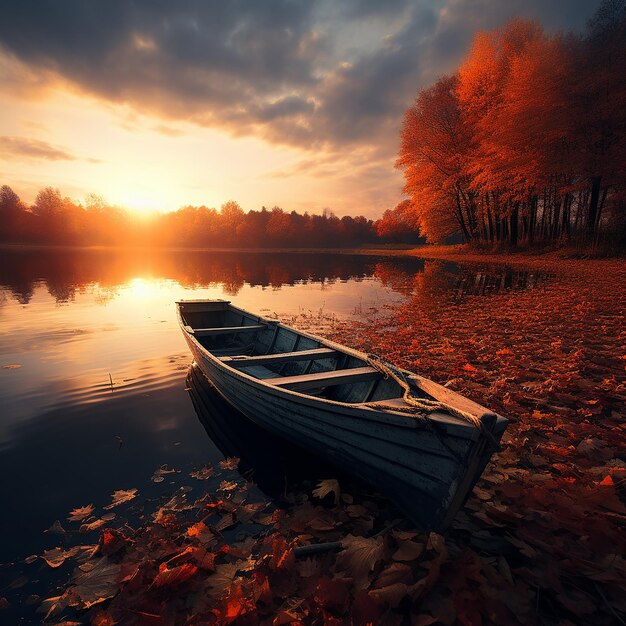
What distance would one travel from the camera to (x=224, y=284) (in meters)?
26.2

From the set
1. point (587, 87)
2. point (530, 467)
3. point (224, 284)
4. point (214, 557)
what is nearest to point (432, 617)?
point (214, 557)

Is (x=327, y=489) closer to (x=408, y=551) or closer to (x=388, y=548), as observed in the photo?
(x=388, y=548)

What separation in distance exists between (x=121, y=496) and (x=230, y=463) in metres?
1.49

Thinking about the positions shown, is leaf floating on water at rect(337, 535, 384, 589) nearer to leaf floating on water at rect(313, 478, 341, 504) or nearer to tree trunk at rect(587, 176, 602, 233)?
leaf floating on water at rect(313, 478, 341, 504)

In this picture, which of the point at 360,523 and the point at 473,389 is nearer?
Answer: the point at 360,523

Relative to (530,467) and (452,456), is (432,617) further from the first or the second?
(530,467)

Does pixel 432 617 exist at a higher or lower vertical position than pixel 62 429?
higher

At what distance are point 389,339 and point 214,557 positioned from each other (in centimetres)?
787

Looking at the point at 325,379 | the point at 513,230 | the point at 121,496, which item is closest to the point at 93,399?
the point at 121,496

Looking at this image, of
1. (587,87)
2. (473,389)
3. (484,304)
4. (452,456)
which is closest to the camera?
(452,456)

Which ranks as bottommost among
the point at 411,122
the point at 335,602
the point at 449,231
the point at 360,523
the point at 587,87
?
the point at 360,523

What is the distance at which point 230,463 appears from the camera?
5.15 meters

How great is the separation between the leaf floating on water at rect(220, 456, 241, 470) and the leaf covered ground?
0.03 metres

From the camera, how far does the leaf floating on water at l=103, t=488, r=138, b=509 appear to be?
14.2 ft
